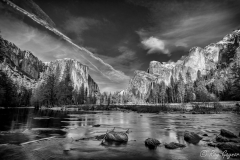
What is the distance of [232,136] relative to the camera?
44.0 ft

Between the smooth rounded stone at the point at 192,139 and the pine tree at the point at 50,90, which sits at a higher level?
the pine tree at the point at 50,90

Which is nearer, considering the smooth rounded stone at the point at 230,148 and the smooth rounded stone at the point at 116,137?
the smooth rounded stone at the point at 230,148

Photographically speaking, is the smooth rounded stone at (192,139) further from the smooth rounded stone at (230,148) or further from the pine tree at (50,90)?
the pine tree at (50,90)

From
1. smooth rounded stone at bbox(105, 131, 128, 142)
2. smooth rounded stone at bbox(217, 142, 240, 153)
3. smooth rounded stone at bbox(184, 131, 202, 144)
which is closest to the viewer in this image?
smooth rounded stone at bbox(217, 142, 240, 153)

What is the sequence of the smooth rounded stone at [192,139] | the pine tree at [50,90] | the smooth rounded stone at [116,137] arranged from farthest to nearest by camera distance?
the pine tree at [50,90] < the smooth rounded stone at [192,139] < the smooth rounded stone at [116,137]

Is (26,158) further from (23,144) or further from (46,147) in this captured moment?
(23,144)

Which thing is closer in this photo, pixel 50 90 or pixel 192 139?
pixel 192 139

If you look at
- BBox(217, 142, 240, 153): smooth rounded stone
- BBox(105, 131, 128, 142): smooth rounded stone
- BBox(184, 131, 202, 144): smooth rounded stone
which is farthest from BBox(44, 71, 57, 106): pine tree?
BBox(217, 142, 240, 153): smooth rounded stone

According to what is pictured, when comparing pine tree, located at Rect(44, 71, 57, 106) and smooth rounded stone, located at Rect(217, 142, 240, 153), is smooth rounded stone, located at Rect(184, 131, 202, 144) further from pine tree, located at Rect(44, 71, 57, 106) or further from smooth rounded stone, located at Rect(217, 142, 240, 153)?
pine tree, located at Rect(44, 71, 57, 106)

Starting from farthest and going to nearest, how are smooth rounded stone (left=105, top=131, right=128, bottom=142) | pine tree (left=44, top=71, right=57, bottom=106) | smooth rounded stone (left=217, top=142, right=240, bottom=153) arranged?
pine tree (left=44, top=71, right=57, bottom=106) < smooth rounded stone (left=105, top=131, right=128, bottom=142) < smooth rounded stone (left=217, top=142, right=240, bottom=153)

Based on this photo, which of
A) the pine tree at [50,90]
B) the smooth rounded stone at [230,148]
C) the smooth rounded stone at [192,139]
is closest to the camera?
the smooth rounded stone at [230,148]

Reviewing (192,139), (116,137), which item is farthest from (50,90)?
(192,139)

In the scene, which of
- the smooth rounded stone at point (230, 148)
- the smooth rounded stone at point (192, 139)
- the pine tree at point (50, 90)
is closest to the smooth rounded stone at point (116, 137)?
the smooth rounded stone at point (192, 139)

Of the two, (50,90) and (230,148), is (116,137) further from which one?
(50,90)
